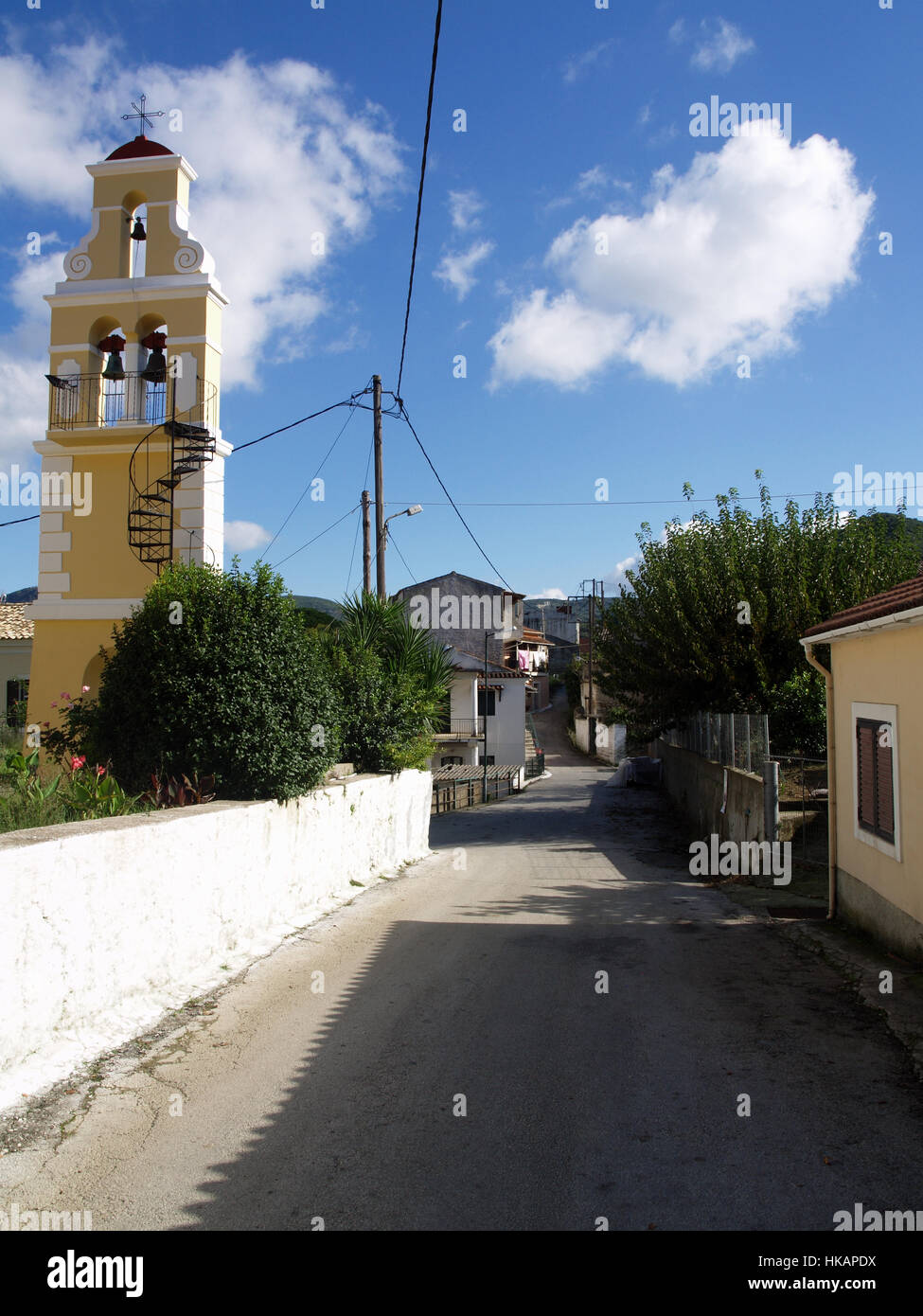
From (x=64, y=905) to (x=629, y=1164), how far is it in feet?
10.7

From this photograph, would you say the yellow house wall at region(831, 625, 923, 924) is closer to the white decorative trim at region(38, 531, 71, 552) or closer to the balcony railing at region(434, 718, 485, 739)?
the white decorative trim at region(38, 531, 71, 552)

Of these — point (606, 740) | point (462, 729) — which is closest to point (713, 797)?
Answer: point (462, 729)

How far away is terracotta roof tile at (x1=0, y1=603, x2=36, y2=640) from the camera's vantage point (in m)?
29.9

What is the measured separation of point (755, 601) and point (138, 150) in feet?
48.2

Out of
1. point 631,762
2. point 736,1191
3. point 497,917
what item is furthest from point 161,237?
point 631,762

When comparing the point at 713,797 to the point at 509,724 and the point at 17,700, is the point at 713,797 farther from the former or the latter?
the point at 509,724

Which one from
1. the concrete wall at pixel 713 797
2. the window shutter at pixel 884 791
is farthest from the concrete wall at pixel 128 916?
the concrete wall at pixel 713 797

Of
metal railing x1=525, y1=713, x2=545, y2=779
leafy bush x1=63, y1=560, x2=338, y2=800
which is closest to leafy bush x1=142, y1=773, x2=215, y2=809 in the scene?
leafy bush x1=63, y1=560, x2=338, y2=800

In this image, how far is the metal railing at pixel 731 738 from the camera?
14.2 m

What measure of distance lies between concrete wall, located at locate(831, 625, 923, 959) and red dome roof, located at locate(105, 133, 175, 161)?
45.8 feet

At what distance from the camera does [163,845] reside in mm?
6152

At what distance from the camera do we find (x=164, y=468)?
15.2 meters

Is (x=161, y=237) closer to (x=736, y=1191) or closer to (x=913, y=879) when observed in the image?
(x=913, y=879)

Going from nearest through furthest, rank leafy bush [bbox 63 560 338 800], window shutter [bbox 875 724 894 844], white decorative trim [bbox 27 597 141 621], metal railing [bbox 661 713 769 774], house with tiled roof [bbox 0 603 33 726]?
window shutter [bbox 875 724 894 844] < leafy bush [bbox 63 560 338 800] < metal railing [bbox 661 713 769 774] < white decorative trim [bbox 27 597 141 621] < house with tiled roof [bbox 0 603 33 726]
